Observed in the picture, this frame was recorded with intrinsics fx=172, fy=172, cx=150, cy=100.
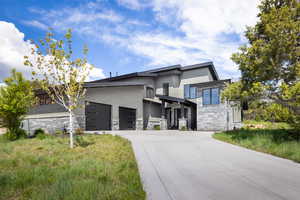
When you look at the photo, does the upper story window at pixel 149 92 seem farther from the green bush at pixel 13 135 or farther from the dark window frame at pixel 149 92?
the green bush at pixel 13 135

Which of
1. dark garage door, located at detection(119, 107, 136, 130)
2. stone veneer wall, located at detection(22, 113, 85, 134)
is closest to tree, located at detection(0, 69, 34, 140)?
stone veneer wall, located at detection(22, 113, 85, 134)

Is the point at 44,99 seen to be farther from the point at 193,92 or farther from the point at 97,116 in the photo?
the point at 193,92

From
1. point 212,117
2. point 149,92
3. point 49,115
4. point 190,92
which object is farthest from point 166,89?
point 49,115

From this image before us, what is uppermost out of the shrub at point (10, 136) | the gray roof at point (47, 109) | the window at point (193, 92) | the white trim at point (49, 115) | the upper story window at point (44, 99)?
the window at point (193, 92)

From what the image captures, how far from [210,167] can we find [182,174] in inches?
45.5

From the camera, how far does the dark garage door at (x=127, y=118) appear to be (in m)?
17.7

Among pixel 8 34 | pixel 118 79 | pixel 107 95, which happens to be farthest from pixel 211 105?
pixel 8 34

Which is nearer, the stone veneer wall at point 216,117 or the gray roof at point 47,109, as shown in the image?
the gray roof at point 47,109

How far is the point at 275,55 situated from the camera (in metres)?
8.17

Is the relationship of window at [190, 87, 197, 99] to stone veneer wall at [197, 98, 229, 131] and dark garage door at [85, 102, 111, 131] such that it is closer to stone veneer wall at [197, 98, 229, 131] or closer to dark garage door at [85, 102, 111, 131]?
stone veneer wall at [197, 98, 229, 131]

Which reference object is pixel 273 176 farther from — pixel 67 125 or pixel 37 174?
pixel 67 125

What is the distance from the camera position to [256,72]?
28.3 feet

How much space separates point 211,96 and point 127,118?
8738 mm

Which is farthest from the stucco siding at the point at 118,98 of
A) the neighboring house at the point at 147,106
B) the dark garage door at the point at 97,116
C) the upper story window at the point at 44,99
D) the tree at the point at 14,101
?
the tree at the point at 14,101
